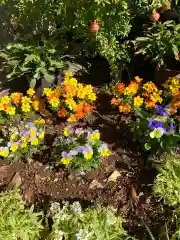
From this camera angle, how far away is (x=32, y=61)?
163 inches

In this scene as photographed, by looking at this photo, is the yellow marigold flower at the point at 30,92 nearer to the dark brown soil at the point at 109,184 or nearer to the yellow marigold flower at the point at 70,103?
the yellow marigold flower at the point at 70,103

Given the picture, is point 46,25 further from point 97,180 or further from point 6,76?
point 97,180

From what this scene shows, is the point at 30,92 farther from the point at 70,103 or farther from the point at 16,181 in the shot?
the point at 16,181

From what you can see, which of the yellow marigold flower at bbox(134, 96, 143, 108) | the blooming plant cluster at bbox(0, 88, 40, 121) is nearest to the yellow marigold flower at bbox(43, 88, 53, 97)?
the blooming plant cluster at bbox(0, 88, 40, 121)

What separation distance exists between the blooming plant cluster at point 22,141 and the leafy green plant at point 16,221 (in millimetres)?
518

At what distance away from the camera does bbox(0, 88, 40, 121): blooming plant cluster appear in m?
3.92

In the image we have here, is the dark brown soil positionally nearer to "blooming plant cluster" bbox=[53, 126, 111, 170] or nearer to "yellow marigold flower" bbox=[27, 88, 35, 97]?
"blooming plant cluster" bbox=[53, 126, 111, 170]

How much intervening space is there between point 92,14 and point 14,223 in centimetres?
207

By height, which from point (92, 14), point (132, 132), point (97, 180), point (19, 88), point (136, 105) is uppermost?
point (92, 14)

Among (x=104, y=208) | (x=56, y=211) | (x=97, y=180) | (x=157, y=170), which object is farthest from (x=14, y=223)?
(x=157, y=170)

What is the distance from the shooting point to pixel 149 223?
325cm

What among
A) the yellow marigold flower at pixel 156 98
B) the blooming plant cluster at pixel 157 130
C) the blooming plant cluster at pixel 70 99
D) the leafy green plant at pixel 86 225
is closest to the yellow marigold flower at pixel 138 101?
the yellow marigold flower at pixel 156 98

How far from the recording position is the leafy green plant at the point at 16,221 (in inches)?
111

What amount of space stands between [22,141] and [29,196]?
1.51ft
